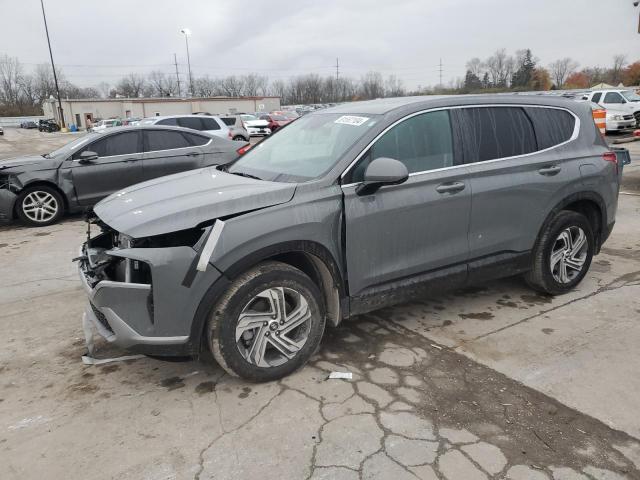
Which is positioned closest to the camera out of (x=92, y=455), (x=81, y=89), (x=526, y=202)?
(x=92, y=455)

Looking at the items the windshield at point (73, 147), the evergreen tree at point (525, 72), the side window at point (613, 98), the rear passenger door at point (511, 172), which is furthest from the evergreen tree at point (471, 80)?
the rear passenger door at point (511, 172)

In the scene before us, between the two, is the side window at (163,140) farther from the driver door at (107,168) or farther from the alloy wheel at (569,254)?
the alloy wheel at (569,254)

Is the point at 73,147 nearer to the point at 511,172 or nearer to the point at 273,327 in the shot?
the point at 273,327

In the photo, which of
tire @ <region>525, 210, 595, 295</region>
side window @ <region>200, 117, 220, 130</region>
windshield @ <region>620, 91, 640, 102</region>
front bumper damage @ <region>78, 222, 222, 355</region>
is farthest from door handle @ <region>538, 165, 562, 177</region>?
windshield @ <region>620, 91, 640, 102</region>

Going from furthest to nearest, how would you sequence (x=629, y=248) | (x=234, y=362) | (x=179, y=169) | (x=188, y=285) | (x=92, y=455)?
(x=179, y=169)
(x=629, y=248)
(x=234, y=362)
(x=188, y=285)
(x=92, y=455)

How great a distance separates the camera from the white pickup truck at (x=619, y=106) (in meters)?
20.3

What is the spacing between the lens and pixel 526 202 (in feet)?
13.3

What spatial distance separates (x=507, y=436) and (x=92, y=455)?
7.12ft

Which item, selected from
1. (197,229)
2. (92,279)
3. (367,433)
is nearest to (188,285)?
(197,229)

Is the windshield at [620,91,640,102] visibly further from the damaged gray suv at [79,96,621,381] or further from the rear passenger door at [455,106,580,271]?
the rear passenger door at [455,106,580,271]

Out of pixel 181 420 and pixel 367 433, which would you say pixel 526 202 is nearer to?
pixel 367 433

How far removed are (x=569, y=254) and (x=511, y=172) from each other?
3.71 feet

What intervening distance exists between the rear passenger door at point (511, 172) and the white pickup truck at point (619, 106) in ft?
62.8

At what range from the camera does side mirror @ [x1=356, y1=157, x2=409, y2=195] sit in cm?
314
